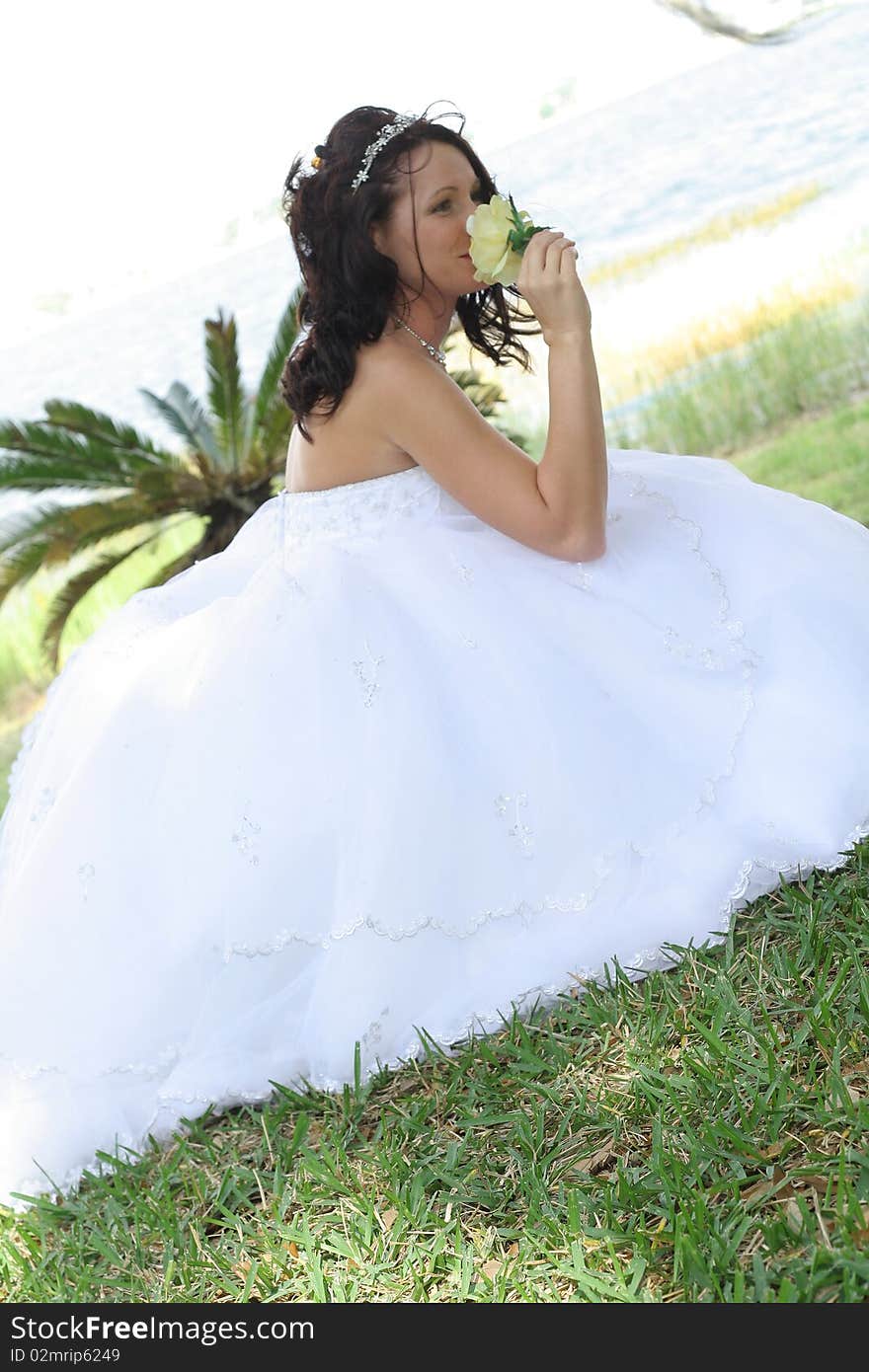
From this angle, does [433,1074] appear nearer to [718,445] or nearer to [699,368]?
[718,445]

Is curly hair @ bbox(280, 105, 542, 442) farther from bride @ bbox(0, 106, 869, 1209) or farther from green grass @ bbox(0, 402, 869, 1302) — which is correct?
green grass @ bbox(0, 402, 869, 1302)

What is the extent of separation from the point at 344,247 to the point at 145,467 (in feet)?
11.5

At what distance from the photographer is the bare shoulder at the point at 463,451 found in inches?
107

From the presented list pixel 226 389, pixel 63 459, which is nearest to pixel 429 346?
pixel 226 389

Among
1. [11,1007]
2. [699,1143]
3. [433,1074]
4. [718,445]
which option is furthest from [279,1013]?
[718,445]

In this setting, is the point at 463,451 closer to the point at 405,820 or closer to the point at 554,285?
the point at 554,285

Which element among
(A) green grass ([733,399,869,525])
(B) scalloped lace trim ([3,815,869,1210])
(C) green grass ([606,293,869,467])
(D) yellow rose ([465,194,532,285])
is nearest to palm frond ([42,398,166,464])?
(A) green grass ([733,399,869,525])

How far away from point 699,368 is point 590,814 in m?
7.26

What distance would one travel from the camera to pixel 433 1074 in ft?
8.39

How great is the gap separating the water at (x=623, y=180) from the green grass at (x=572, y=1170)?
10.7 metres

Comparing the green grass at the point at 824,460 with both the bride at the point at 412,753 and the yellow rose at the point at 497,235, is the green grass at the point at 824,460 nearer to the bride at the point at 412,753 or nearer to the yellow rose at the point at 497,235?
the bride at the point at 412,753

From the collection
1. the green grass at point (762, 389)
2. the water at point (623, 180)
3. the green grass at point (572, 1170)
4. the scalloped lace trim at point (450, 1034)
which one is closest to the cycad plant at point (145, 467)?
the green grass at point (762, 389)

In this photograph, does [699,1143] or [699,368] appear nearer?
[699,1143]
